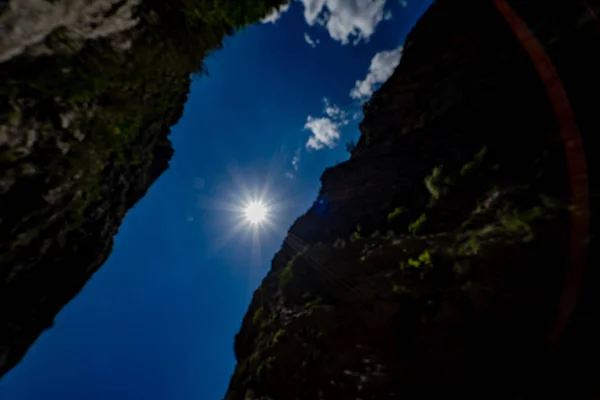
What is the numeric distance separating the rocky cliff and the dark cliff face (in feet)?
23.3

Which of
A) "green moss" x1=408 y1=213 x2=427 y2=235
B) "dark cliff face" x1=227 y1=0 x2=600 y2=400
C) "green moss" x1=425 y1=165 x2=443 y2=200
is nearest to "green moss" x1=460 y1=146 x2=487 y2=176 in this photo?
"dark cliff face" x1=227 y1=0 x2=600 y2=400

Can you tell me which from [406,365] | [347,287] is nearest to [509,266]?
[406,365]

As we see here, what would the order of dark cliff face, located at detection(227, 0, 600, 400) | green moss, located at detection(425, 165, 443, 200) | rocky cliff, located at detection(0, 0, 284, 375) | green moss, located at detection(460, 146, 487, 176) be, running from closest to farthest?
rocky cliff, located at detection(0, 0, 284, 375) < dark cliff face, located at detection(227, 0, 600, 400) < green moss, located at detection(460, 146, 487, 176) < green moss, located at detection(425, 165, 443, 200)

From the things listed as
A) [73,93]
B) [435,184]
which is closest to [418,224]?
[435,184]

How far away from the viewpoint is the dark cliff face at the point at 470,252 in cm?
503

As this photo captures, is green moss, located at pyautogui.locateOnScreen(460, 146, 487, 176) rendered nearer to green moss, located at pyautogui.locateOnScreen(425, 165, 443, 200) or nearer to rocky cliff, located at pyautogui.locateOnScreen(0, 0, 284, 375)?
green moss, located at pyautogui.locateOnScreen(425, 165, 443, 200)

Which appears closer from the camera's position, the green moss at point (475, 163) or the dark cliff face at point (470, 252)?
the dark cliff face at point (470, 252)

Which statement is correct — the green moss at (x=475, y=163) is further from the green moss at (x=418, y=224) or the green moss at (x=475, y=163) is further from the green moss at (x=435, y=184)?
the green moss at (x=418, y=224)

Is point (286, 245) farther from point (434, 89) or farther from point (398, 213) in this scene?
point (434, 89)

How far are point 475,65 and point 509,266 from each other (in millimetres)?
11339

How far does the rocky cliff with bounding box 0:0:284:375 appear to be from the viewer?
14.0 feet

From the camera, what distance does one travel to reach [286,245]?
16.9m

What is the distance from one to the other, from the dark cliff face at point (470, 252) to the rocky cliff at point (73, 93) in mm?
7108

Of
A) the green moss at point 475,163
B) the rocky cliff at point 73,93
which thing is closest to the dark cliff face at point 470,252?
the green moss at point 475,163
